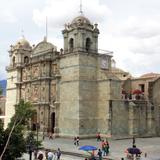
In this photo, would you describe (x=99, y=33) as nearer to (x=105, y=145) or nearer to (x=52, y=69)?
(x=52, y=69)

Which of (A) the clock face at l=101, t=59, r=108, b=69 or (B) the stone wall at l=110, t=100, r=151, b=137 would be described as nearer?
(B) the stone wall at l=110, t=100, r=151, b=137

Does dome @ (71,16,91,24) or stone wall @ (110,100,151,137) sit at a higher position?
dome @ (71,16,91,24)

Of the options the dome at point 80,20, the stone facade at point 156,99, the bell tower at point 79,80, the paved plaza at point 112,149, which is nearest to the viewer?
the paved plaza at point 112,149

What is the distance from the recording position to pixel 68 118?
4384cm

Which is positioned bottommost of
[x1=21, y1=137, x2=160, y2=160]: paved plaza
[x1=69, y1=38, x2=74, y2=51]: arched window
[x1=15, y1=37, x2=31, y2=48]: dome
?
[x1=21, y1=137, x2=160, y2=160]: paved plaza

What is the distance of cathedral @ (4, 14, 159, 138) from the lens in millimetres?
42938

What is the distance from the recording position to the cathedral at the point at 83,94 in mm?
42938

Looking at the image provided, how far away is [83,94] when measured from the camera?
4309cm

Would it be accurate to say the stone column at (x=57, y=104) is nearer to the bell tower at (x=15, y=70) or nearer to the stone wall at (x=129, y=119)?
the stone wall at (x=129, y=119)

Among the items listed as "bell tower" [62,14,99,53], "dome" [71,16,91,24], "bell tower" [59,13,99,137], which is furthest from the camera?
"dome" [71,16,91,24]

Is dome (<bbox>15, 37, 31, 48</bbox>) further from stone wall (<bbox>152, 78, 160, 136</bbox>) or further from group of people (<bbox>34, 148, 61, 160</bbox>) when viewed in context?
group of people (<bbox>34, 148, 61, 160</bbox>)

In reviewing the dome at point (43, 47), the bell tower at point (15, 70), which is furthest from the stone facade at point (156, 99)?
the bell tower at point (15, 70)

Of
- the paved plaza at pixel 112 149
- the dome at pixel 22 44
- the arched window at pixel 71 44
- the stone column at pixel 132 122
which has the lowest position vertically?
the paved plaza at pixel 112 149

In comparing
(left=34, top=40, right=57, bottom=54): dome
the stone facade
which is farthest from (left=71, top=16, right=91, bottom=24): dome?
the stone facade
